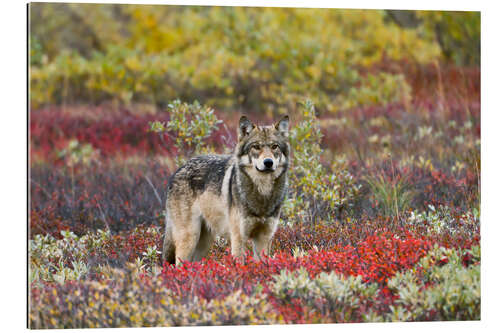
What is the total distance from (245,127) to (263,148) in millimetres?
270

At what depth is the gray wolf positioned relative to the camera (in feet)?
17.9

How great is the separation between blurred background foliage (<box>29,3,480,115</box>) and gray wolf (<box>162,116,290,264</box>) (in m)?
6.77

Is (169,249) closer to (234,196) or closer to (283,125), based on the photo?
(234,196)

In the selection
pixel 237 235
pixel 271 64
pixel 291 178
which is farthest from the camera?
pixel 271 64

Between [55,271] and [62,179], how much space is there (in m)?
3.46

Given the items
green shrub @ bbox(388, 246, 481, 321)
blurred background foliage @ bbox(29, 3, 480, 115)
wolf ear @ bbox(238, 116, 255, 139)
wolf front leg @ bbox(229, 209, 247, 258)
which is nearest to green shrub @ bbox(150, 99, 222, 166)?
wolf ear @ bbox(238, 116, 255, 139)

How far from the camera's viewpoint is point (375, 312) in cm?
484

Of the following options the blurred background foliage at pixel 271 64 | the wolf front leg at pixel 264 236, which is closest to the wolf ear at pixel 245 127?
the wolf front leg at pixel 264 236

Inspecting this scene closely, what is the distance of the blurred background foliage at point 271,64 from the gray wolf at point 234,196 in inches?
267

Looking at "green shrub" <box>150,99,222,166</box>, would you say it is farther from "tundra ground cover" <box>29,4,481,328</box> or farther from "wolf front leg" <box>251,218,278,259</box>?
"wolf front leg" <box>251,218,278,259</box>

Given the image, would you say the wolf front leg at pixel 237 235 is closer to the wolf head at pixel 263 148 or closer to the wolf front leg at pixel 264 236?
the wolf front leg at pixel 264 236

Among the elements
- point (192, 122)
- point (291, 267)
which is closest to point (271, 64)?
point (192, 122)

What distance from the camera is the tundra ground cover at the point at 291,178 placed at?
15.8 ft

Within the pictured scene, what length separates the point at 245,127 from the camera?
216 inches
